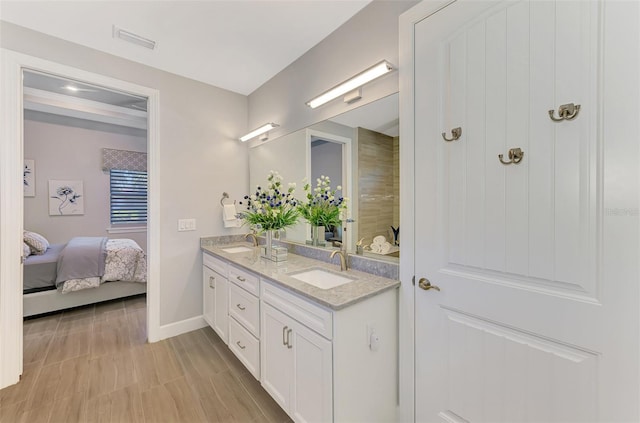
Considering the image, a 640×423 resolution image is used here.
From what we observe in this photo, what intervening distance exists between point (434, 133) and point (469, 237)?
0.55 meters

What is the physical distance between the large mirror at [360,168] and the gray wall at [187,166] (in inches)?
37.6

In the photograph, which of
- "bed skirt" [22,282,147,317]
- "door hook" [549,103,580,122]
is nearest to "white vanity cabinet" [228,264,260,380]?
"door hook" [549,103,580,122]

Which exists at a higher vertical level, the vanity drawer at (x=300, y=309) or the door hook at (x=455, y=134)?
the door hook at (x=455, y=134)

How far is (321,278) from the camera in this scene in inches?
73.0

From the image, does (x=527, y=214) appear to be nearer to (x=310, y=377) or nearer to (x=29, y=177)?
(x=310, y=377)

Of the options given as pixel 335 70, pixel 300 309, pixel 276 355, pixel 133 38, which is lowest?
pixel 276 355

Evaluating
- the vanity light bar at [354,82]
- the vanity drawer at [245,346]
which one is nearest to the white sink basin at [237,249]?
the vanity drawer at [245,346]

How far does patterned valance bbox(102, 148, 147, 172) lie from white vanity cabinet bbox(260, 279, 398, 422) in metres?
4.86

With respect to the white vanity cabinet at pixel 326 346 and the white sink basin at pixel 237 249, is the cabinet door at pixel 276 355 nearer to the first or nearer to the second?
the white vanity cabinet at pixel 326 346

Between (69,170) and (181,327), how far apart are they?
3811mm

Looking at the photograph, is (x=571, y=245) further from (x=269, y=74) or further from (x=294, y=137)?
(x=269, y=74)

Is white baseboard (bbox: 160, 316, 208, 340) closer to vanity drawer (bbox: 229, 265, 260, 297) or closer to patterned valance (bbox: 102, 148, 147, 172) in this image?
vanity drawer (bbox: 229, 265, 260, 297)

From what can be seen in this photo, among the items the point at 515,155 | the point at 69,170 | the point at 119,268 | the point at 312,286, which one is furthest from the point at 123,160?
the point at 515,155

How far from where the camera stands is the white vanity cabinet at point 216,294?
7.49 feet
